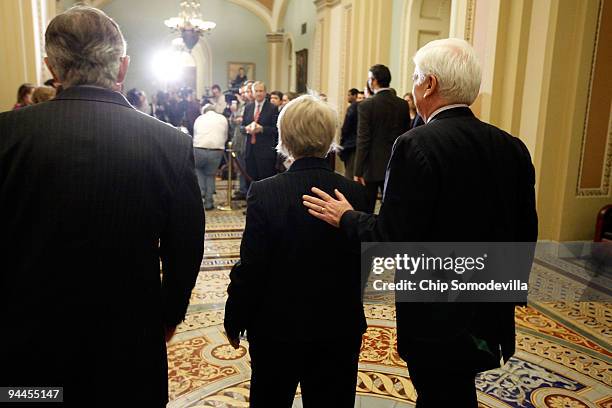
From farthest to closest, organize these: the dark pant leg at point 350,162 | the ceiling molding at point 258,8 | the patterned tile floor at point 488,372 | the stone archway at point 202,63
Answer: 1. the stone archway at point 202,63
2. the ceiling molding at point 258,8
3. the dark pant leg at point 350,162
4. the patterned tile floor at point 488,372

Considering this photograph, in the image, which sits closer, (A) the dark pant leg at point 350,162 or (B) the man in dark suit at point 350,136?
(B) the man in dark suit at point 350,136

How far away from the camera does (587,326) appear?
11.6ft

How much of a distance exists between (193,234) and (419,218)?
66cm

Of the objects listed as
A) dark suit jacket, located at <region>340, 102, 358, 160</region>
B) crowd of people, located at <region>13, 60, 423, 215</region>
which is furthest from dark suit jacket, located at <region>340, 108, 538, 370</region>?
dark suit jacket, located at <region>340, 102, 358, 160</region>

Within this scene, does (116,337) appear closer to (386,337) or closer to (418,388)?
(418,388)

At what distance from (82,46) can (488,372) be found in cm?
258

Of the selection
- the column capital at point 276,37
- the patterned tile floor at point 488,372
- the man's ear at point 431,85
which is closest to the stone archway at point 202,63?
the column capital at point 276,37

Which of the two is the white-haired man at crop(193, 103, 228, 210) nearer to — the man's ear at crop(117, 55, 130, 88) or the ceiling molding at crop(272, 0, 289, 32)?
the man's ear at crop(117, 55, 130, 88)

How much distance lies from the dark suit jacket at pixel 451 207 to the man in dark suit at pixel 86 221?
612mm

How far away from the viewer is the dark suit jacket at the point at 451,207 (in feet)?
5.22

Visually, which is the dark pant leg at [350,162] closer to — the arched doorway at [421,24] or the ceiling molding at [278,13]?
the arched doorway at [421,24]

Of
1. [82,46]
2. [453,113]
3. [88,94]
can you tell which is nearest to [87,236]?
[88,94]

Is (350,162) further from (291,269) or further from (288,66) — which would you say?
(288,66)

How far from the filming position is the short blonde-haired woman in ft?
5.53
